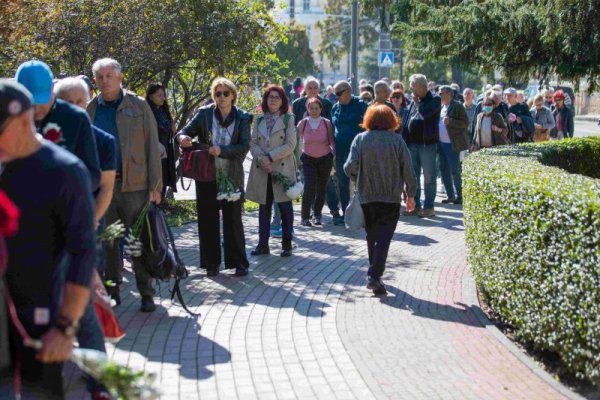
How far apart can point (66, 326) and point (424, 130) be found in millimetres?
10949

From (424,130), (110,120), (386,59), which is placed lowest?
(424,130)

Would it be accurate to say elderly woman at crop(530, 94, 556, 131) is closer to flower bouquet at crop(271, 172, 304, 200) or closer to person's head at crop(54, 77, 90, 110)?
flower bouquet at crop(271, 172, 304, 200)

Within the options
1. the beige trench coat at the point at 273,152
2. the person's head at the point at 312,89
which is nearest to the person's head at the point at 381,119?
the beige trench coat at the point at 273,152

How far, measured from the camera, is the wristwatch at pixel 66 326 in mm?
3865

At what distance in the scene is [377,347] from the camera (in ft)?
23.9

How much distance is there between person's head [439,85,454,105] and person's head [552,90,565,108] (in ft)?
17.4

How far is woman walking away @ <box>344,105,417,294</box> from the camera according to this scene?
9.05 meters

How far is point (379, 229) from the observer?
9109 millimetres

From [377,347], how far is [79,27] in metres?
6.75

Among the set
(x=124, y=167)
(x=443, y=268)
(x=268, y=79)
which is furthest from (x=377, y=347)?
(x=268, y=79)

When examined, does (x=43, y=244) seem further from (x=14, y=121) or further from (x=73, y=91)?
(x=73, y=91)

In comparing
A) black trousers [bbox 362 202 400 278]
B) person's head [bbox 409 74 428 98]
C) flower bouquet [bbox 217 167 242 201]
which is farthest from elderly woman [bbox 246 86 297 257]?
person's head [bbox 409 74 428 98]

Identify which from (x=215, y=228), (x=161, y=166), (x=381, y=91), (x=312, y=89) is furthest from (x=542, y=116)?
(x=161, y=166)

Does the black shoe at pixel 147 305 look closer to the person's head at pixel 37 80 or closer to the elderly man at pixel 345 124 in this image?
the person's head at pixel 37 80
